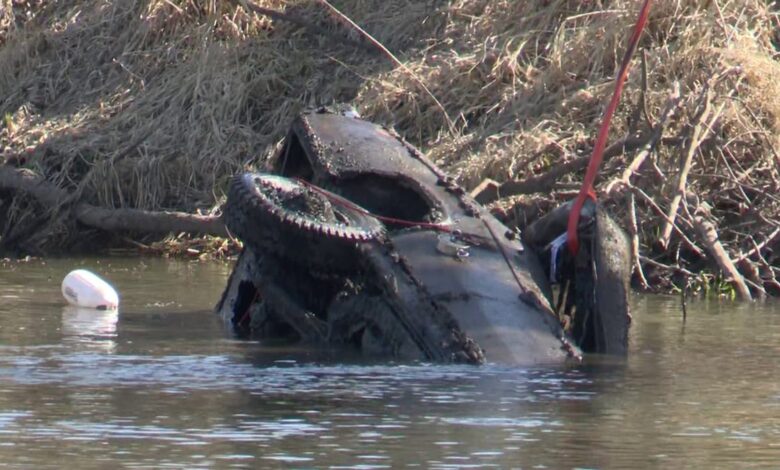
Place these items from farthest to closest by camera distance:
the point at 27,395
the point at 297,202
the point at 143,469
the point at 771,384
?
the point at 297,202
the point at 771,384
the point at 27,395
the point at 143,469

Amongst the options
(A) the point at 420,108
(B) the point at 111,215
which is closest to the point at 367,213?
(B) the point at 111,215

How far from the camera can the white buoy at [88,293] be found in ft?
39.2

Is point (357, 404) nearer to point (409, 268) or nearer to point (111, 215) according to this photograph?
point (409, 268)

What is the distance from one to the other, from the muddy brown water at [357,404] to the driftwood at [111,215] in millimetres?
3971

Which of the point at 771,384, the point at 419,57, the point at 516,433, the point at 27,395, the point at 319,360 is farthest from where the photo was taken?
the point at 419,57

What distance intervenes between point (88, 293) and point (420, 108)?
531cm

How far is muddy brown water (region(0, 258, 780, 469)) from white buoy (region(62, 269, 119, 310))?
519 millimetres

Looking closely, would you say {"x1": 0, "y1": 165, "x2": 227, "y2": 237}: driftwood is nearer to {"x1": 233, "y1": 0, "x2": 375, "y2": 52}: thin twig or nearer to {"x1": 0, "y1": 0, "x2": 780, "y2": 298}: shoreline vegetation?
{"x1": 0, "y1": 0, "x2": 780, "y2": 298}: shoreline vegetation

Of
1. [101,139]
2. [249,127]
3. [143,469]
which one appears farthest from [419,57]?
[143,469]

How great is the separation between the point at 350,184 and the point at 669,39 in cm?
593

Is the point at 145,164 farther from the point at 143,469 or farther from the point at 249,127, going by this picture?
the point at 143,469

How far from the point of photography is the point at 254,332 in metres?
10.8

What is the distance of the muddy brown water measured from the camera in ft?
23.3

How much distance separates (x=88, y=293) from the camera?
1194 centimetres
